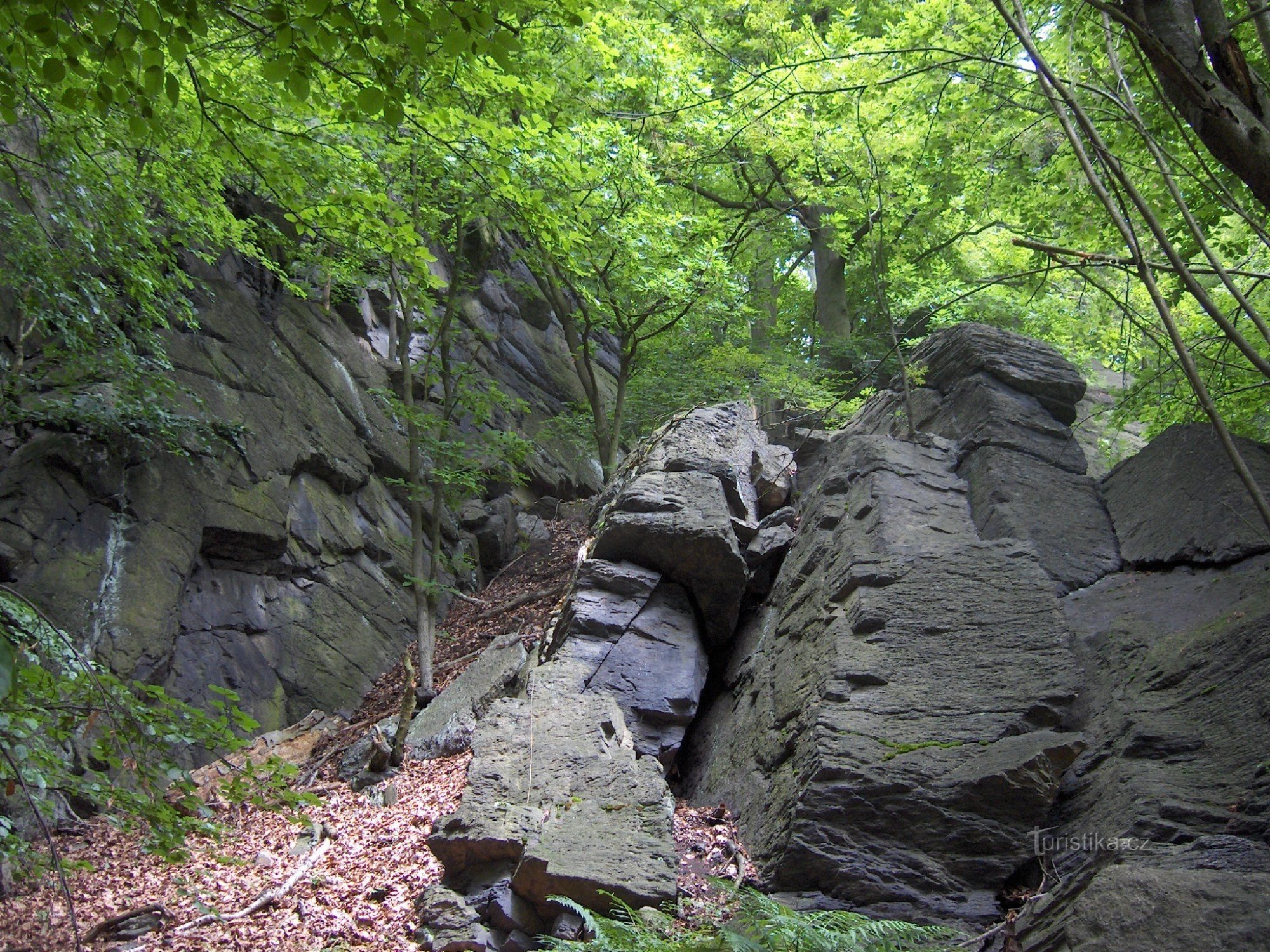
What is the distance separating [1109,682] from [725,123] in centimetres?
882

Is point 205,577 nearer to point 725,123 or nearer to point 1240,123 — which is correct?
point 725,123

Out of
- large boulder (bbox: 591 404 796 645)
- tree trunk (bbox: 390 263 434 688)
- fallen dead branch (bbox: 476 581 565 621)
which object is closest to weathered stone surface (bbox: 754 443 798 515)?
large boulder (bbox: 591 404 796 645)

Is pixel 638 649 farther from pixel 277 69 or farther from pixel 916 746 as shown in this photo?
pixel 277 69

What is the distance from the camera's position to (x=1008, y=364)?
974 centimetres

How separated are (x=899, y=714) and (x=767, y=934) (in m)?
2.37

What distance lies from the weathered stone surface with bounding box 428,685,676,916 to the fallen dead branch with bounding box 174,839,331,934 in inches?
47.5

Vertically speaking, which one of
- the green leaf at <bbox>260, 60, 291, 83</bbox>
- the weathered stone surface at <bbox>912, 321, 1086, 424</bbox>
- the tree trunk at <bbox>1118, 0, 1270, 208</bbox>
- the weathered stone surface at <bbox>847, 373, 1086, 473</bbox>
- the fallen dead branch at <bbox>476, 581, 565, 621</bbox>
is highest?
the weathered stone surface at <bbox>912, 321, 1086, 424</bbox>

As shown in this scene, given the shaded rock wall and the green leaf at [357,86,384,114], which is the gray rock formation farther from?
the green leaf at [357,86,384,114]

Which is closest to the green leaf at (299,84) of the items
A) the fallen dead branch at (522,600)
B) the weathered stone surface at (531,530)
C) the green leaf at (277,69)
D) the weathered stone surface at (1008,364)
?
the green leaf at (277,69)

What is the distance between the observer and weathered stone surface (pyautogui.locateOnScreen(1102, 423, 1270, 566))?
6.43 meters

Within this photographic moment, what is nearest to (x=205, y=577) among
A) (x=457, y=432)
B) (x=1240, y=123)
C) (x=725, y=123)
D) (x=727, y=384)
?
(x=457, y=432)

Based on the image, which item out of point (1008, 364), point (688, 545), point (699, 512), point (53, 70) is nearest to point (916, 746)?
point (688, 545)

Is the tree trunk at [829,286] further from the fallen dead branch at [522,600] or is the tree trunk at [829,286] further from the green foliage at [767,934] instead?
the green foliage at [767,934]

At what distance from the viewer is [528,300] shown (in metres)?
19.7
